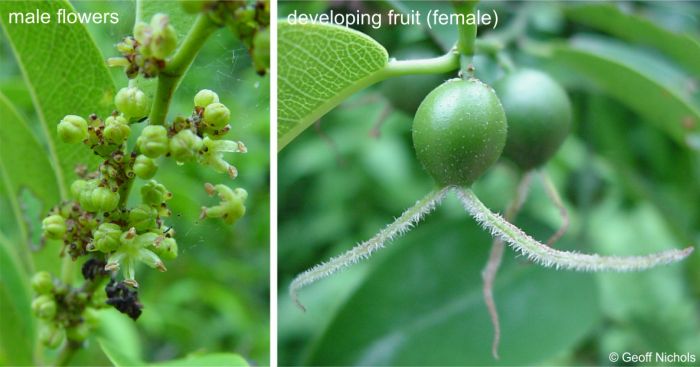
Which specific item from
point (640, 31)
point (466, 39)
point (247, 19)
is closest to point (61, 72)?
point (247, 19)

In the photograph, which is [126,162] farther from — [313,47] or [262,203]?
[262,203]

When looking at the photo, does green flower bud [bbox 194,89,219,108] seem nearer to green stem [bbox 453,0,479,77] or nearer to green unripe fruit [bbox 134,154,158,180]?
green unripe fruit [bbox 134,154,158,180]

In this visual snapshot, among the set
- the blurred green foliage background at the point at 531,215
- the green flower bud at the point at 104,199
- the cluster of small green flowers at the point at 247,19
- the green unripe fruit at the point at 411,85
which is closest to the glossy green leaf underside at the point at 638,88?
the blurred green foliage background at the point at 531,215

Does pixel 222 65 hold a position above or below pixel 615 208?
above

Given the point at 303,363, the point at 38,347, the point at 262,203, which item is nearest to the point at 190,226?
the point at 38,347

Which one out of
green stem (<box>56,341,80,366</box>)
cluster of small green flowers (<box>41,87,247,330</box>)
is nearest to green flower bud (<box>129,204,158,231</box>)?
cluster of small green flowers (<box>41,87,247,330</box>)

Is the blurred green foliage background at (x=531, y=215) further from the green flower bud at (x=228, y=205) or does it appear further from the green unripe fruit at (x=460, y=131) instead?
the green flower bud at (x=228, y=205)
